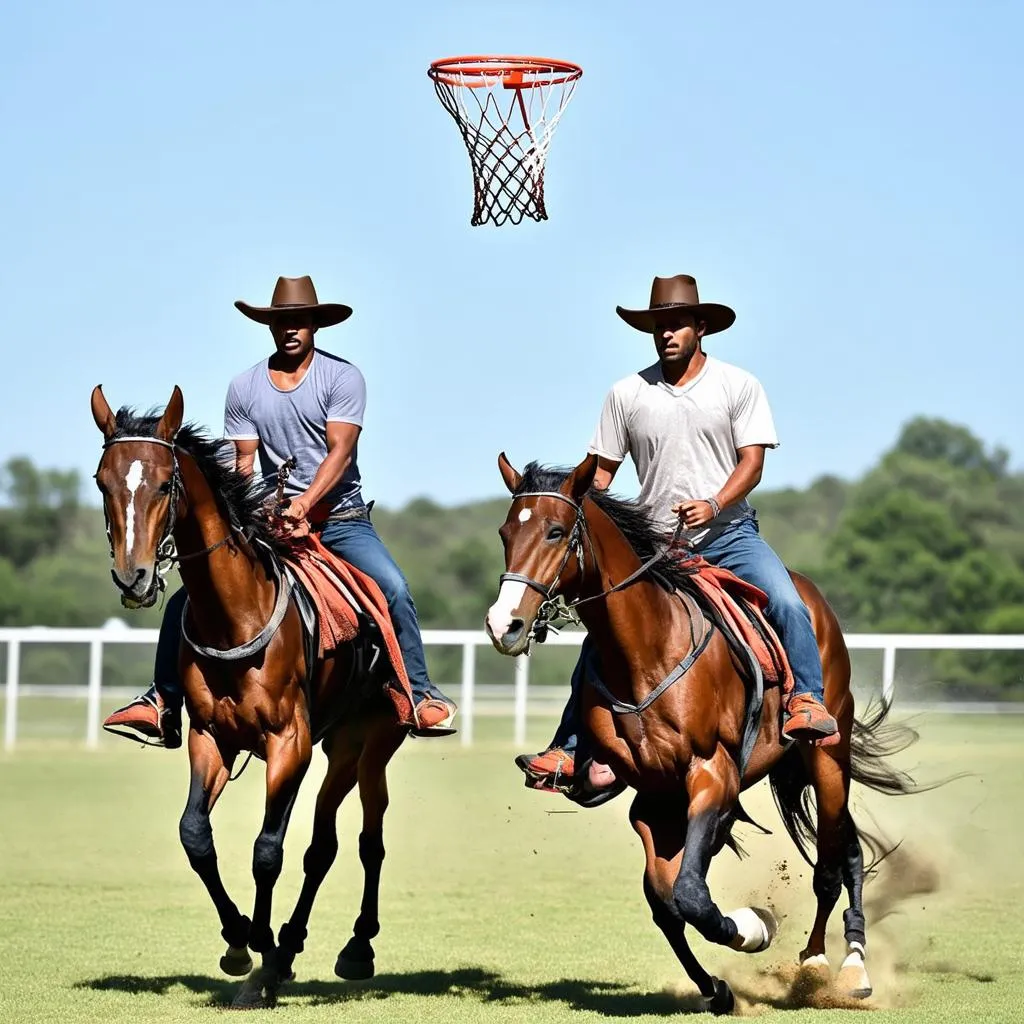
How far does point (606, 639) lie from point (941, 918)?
3.95m

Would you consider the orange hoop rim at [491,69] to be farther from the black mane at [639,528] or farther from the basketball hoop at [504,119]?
the black mane at [639,528]

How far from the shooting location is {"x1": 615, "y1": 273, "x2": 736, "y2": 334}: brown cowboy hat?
8.16 m

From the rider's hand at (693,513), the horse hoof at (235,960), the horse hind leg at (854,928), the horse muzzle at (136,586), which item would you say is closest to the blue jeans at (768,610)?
the rider's hand at (693,513)

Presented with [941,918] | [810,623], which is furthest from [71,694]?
[810,623]

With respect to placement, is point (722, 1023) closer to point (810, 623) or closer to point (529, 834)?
point (810, 623)

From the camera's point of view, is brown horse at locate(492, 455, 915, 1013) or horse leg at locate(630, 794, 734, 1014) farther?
horse leg at locate(630, 794, 734, 1014)

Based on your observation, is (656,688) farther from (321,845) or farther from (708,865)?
(321,845)

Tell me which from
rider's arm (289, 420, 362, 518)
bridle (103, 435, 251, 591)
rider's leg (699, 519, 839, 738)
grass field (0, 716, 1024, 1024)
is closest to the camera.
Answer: bridle (103, 435, 251, 591)

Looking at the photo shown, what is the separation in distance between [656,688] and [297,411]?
7.42 feet

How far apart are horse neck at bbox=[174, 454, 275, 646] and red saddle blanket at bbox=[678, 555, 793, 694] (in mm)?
1786

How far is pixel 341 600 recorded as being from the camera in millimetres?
8578

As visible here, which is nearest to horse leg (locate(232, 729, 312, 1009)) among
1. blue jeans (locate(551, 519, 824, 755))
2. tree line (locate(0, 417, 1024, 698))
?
blue jeans (locate(551, 519, 824, 755))

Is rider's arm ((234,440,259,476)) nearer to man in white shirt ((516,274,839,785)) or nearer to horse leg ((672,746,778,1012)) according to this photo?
man in white shirt ((516,274,839,785))

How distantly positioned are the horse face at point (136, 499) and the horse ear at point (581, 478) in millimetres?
1574
